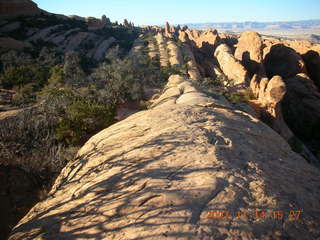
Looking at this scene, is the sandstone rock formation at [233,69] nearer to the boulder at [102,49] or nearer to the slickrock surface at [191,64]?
the slickrock surface at [191,64]

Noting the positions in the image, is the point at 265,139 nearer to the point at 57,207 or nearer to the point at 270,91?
the point at 57,207

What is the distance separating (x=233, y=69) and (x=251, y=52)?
4.17 m

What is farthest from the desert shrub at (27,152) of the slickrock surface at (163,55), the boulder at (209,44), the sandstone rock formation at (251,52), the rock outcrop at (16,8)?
the rock outcrop at (16,8)

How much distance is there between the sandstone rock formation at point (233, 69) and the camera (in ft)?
83.7

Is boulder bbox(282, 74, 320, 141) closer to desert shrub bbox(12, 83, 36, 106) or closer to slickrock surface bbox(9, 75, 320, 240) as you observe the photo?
slickrock surface bbox(9, 75, 320, 240)

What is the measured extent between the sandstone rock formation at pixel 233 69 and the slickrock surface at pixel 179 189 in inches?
857

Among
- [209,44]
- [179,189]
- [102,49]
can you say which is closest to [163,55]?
[209,44]

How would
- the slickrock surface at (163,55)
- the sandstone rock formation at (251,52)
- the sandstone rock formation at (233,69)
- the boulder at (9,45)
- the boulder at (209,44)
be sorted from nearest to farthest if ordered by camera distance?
the sandstone rock formation at (233,69) → the sandstone rock formation at (251,52) → the boulder at (9,45) → the slickrock surface at (163,55) → the boulder at (209,44)

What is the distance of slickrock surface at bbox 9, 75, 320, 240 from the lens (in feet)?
9.62

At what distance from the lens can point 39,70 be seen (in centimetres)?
2134

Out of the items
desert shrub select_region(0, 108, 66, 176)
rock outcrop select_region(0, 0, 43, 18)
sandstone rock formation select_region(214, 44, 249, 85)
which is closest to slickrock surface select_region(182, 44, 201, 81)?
sandstone rock formation select_region(214, 44, 249, 85)

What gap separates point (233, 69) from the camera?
90.8ft

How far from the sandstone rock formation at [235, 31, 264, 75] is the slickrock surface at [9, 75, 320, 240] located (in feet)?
79.9

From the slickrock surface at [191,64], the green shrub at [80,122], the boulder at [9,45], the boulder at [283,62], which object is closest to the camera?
the green shrub at [80,122]
